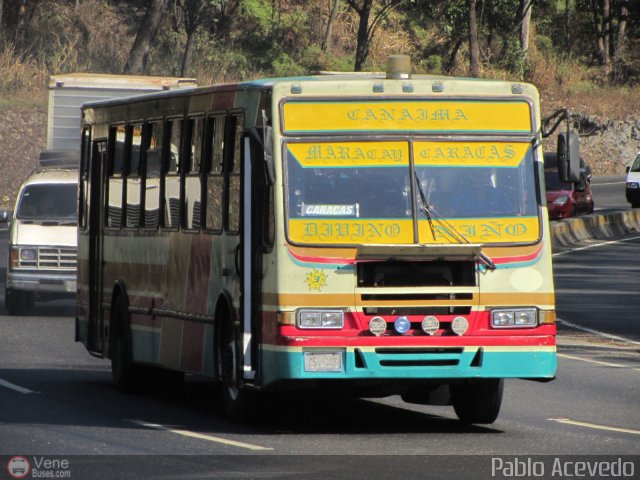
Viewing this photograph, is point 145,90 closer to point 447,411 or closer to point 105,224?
point 105,224

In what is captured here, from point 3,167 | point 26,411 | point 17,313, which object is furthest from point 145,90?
point 3,167

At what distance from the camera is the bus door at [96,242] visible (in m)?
16.8

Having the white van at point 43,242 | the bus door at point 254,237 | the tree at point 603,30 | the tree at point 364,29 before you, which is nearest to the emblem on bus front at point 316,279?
the bus door at point 254,237

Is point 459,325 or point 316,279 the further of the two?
point 459,325

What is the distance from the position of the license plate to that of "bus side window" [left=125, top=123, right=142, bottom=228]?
13.6ft

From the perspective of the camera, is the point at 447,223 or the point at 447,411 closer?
the point at 447,223

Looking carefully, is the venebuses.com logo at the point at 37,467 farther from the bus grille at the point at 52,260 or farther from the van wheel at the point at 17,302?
the van wheel at the point at 17,302

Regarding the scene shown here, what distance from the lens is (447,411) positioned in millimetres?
14398

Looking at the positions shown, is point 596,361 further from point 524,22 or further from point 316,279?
point 524,22

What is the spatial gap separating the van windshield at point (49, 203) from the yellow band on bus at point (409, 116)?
13191mm

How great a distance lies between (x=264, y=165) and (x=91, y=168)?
5571mm

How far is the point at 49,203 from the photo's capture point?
985 inches

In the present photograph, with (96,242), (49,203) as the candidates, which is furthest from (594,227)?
(96,242)

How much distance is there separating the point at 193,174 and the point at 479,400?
3.05 meters
